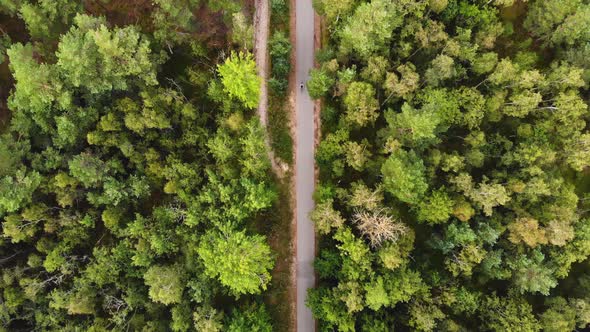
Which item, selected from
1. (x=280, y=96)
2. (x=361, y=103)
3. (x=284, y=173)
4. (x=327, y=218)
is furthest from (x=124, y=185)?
(x=361, y=103)

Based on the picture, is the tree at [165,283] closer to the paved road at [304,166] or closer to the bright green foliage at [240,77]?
the paved road at [304,166]

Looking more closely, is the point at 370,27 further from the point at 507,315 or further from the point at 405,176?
the point at 507,315

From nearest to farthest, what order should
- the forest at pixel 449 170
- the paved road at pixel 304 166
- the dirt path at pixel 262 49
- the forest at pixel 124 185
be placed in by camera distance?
the forest at pixel 124 185 < the forest at pixel 449 170 < the paved road at pixel 304 166 < the dirt path at pixel 262 49

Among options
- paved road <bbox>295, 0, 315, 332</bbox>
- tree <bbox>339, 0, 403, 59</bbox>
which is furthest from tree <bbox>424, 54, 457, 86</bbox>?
paved road <bbox>295, 0, 315, 332</bbox>

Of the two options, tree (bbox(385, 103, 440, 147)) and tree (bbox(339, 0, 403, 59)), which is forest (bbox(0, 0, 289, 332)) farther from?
tree (bbox(385, 103, 440, 147))

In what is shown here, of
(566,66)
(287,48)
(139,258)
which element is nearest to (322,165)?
(287,48)

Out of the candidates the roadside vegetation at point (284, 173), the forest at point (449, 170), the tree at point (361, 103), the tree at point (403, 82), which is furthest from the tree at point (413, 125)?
the roadside vegetation at point (284, 173)
